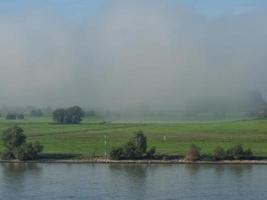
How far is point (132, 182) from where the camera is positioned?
3634 centimetres

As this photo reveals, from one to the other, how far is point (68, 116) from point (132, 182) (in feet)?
157

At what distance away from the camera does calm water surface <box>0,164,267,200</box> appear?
32.1 m

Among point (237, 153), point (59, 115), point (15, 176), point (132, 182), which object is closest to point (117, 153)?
point (237, 153)

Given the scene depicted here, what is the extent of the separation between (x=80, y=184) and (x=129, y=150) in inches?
436

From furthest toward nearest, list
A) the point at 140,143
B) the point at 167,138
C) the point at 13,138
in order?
the point at 167,138 → the point at 13,138 → the point at 140,143

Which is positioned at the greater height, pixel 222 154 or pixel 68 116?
pixel 68 116

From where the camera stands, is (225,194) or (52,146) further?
(52,146)

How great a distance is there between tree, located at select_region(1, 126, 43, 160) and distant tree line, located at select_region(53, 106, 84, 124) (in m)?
34.4

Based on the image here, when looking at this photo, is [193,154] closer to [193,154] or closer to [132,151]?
[193,154]

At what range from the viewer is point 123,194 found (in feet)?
106

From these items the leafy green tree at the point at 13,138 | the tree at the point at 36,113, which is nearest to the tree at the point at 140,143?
the leafy green tree at the point at 13,138

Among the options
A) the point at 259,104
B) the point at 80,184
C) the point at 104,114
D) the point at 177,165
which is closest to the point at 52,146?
the point at 177,165

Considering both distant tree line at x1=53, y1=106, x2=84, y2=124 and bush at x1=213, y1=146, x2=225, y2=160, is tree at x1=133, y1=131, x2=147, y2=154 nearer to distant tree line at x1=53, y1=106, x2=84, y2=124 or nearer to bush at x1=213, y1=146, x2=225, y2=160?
bush at x1=213, y1=146, x2=225, y2=160

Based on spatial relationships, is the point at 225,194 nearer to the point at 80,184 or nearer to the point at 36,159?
the point at 80,184
